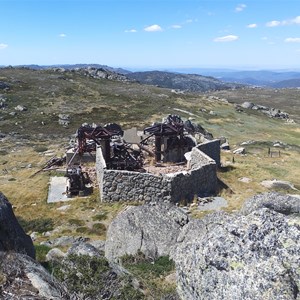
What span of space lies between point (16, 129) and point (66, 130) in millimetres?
7749

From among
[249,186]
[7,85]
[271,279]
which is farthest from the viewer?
[7,85]

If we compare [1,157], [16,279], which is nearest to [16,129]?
[1,157]

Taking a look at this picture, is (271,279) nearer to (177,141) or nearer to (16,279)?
(16,279)

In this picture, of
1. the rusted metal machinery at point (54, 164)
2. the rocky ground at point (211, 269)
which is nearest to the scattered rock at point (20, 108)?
the rusted metal machinery at point (54, 164)

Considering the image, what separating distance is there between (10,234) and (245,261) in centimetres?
689

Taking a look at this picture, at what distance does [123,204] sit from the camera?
23375mm

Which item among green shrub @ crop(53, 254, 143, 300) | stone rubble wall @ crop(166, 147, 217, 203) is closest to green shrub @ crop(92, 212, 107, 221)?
stone rubble wall @ crop(166, 147, 217, 203)

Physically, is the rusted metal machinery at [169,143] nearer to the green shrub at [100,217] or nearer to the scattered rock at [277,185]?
the scattered rock at [277,185]

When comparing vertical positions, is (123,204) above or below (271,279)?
below

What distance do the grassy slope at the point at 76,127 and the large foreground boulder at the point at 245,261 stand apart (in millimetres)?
12379

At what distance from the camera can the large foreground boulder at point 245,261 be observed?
7.20 metres

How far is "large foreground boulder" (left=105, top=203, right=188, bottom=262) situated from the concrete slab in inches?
417

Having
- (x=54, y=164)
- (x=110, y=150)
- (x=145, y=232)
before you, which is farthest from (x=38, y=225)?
(x=54, y=164)

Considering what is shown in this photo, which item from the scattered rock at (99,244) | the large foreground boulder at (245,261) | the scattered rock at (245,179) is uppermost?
the large foreground boulder at (245,261)
